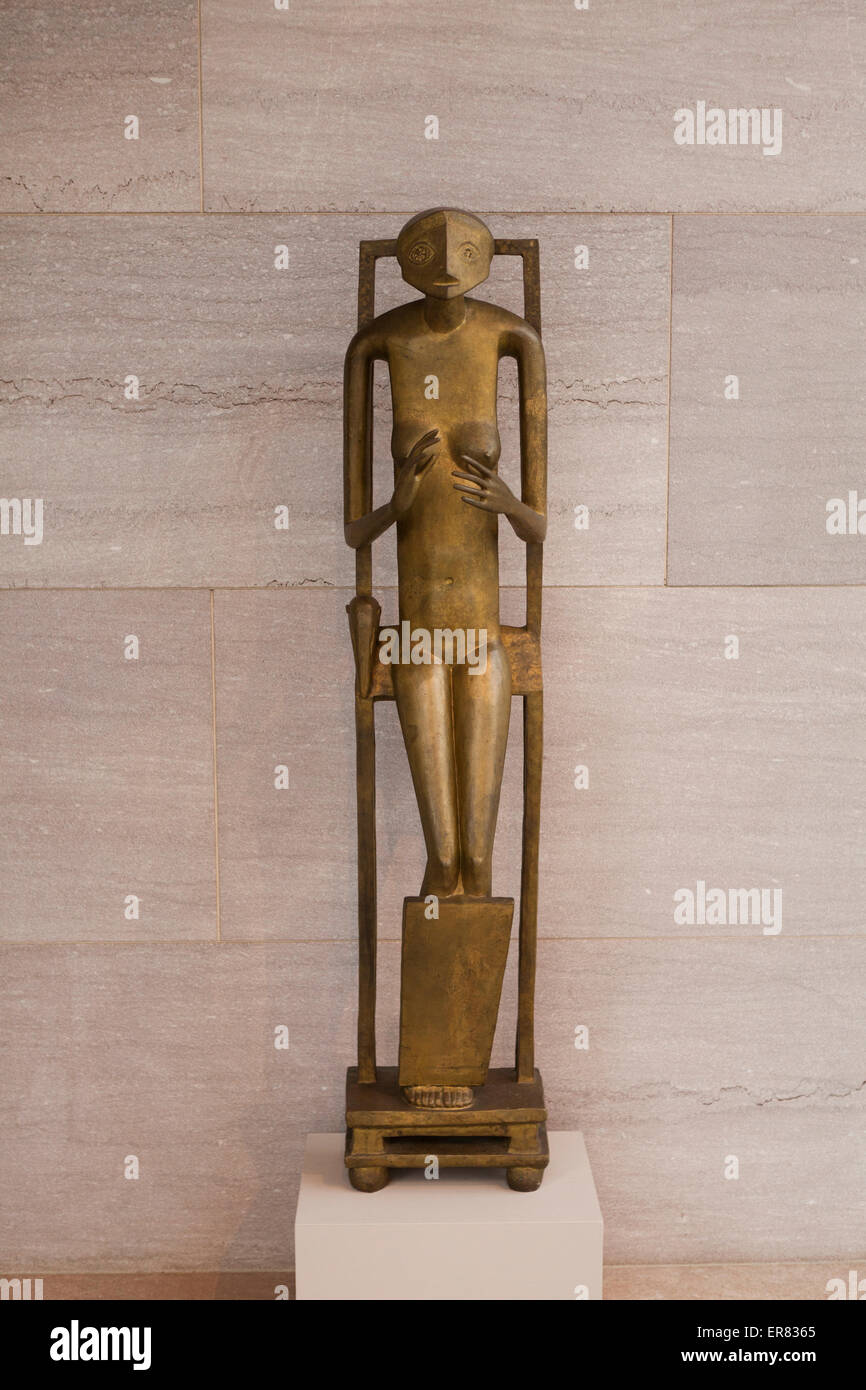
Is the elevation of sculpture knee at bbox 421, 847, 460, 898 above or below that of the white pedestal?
above

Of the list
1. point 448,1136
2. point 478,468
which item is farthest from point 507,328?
point 448,1136

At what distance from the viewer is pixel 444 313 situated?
3148mm

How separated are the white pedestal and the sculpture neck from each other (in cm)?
226

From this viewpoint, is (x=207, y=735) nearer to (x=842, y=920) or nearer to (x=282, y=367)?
(x=282, y=367)

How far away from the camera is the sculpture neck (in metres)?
3.14

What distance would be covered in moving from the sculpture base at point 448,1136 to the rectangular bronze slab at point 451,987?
83 millimetres

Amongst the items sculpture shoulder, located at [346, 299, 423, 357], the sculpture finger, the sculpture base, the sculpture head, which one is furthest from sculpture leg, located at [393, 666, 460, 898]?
the sculpture head

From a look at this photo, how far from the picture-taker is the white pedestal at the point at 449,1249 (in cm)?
321

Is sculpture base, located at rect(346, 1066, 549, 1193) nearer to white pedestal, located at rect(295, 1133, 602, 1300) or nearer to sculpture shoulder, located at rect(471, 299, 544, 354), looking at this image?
white pedestal, located at rect(295, 1133, 602, 1300)

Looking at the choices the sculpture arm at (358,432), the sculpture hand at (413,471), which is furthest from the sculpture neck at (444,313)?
the sculpture hand at (413,471)

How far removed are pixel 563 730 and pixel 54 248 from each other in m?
2.05

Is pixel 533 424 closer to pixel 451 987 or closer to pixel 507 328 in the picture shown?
pixel 507 328

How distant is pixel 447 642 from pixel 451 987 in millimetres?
877

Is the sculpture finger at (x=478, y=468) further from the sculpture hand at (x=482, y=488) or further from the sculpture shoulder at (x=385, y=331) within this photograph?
the sculpture shoulder at (x=385, y=331)
